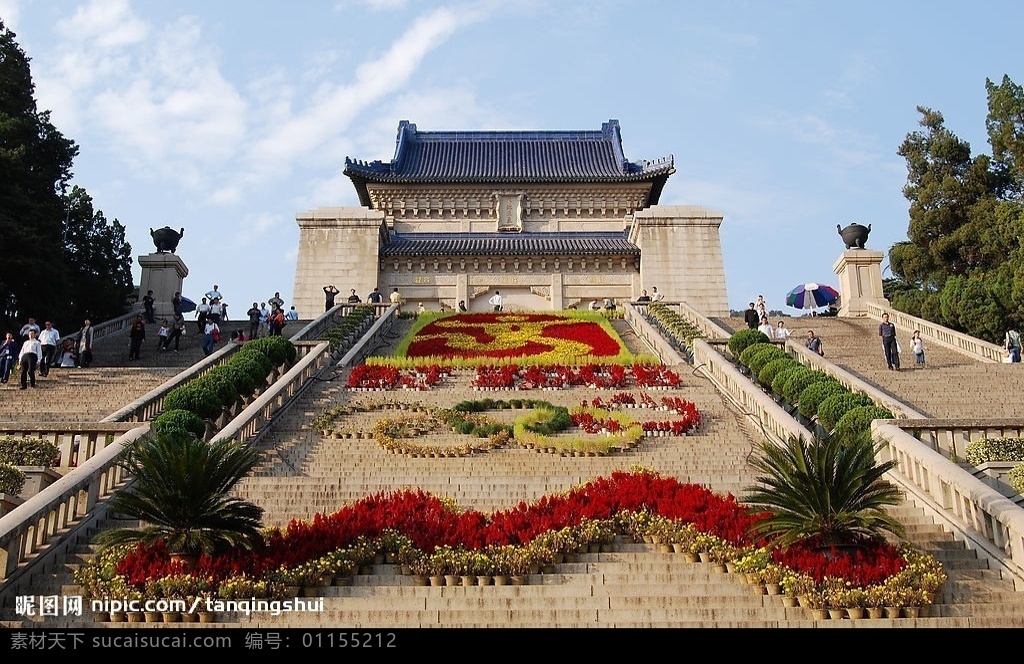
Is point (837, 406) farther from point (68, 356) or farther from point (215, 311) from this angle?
point (215, 311)

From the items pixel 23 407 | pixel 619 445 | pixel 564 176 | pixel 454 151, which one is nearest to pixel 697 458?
pixel 619 445

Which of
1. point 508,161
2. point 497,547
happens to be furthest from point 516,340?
point 508,161

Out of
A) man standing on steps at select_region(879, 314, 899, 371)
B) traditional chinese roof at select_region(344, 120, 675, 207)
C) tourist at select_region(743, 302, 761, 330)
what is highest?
traditional chinese roof at select_region(344, 120, 675, 207)

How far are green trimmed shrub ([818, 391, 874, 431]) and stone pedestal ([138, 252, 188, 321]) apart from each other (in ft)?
86.5

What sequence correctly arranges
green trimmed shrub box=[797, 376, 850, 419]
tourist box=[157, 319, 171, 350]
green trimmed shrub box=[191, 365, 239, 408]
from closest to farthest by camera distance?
green trimmed shrub box=[797, 376, 850, 419], green trimmed shrub box=[191, 365, 239, 408], tourist box=[157, 319, 171, 350]

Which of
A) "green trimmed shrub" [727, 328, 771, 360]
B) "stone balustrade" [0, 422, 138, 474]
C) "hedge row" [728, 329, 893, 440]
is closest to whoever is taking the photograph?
"stone balustrade" [0, 422, 138, 474]

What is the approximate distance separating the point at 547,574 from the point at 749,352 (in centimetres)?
1240

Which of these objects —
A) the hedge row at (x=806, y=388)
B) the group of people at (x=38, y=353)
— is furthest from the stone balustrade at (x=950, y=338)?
the group of people at (x=38, y=353)

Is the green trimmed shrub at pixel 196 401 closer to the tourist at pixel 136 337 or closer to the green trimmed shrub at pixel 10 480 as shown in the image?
the green trimmed shrub at pixel 10 480

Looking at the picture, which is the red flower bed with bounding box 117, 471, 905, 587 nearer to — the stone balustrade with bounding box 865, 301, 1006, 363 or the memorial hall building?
the stone balustrade with bounding box 865, 301, 1006, 363

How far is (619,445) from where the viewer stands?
47.8 ft

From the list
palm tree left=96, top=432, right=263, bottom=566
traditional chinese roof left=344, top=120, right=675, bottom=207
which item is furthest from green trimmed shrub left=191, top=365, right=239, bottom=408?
traditional chinese roof left=344, top=120, right=675, bottom=207

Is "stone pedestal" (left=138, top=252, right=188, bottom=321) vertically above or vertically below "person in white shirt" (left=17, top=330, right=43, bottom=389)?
above

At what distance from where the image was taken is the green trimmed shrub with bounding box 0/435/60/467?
12211 millimetres
